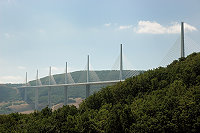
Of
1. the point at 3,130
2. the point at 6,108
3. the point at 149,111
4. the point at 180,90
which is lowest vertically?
the point at 6,108

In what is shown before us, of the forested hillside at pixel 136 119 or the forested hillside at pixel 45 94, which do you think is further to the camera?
the forested hillside at pixel 45 94

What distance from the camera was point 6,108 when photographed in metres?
118

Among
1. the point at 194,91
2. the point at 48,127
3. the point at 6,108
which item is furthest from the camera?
the point at 6,108

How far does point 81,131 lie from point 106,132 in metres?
2.05

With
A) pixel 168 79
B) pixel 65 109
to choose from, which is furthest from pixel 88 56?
pixel 65 109

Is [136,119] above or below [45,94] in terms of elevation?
above

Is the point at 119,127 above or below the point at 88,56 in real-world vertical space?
below

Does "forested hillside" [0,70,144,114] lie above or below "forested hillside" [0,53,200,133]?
below

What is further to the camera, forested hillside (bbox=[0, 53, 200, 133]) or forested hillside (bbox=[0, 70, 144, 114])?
forested hillside (bbox=[0, 70, 144, 114])

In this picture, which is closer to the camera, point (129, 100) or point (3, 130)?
point (3, 130)

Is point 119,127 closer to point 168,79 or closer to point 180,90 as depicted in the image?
point 180,90

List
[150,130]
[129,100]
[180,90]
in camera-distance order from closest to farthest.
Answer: [150,130] → [180,90] → [129,100]

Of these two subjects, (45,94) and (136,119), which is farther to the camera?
(45,94)

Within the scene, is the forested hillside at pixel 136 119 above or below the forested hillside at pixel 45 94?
above
